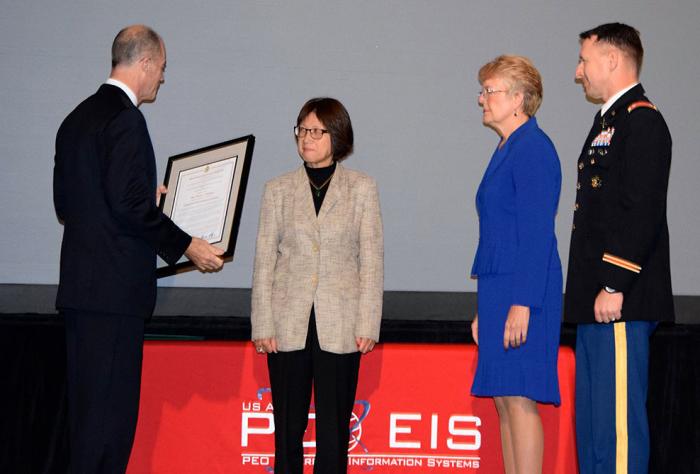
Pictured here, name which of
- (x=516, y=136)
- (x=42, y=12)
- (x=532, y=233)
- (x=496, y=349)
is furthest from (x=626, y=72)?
(x=42, y=12)

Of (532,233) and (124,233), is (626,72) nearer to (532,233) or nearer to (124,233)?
(532,233)

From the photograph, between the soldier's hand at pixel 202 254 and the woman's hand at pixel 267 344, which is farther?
the soldier's hand at pixel 202 254

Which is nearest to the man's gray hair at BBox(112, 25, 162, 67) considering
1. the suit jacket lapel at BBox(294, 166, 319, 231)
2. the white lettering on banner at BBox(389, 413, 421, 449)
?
the suit jacket lapel at BBox(294, 166, 319, 231)

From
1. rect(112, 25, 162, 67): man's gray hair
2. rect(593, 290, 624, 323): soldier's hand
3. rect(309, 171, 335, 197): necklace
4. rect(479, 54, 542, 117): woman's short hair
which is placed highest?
rect(112, 25, 162, 67): man's gray hair

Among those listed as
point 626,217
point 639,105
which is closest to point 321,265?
point 626,217

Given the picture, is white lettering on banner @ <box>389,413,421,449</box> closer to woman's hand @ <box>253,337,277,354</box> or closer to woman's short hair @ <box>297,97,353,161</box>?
woman's hand @ <box>253,337,277,354</box>

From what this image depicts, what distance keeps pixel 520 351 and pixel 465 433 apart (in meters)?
0.66

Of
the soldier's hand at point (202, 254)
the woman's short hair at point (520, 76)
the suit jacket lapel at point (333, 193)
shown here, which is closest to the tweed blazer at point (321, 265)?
the suit jacket lapel at point (333, 193)

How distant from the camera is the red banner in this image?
A: 3240 mm

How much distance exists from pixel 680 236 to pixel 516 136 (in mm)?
1816

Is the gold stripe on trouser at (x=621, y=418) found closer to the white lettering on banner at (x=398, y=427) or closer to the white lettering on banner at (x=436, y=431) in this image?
the white lettering on banner at (x=436, y=431)

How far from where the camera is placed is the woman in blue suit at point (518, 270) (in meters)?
2.68

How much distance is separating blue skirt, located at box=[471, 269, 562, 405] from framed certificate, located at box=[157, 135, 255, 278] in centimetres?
113

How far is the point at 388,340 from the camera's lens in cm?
334
